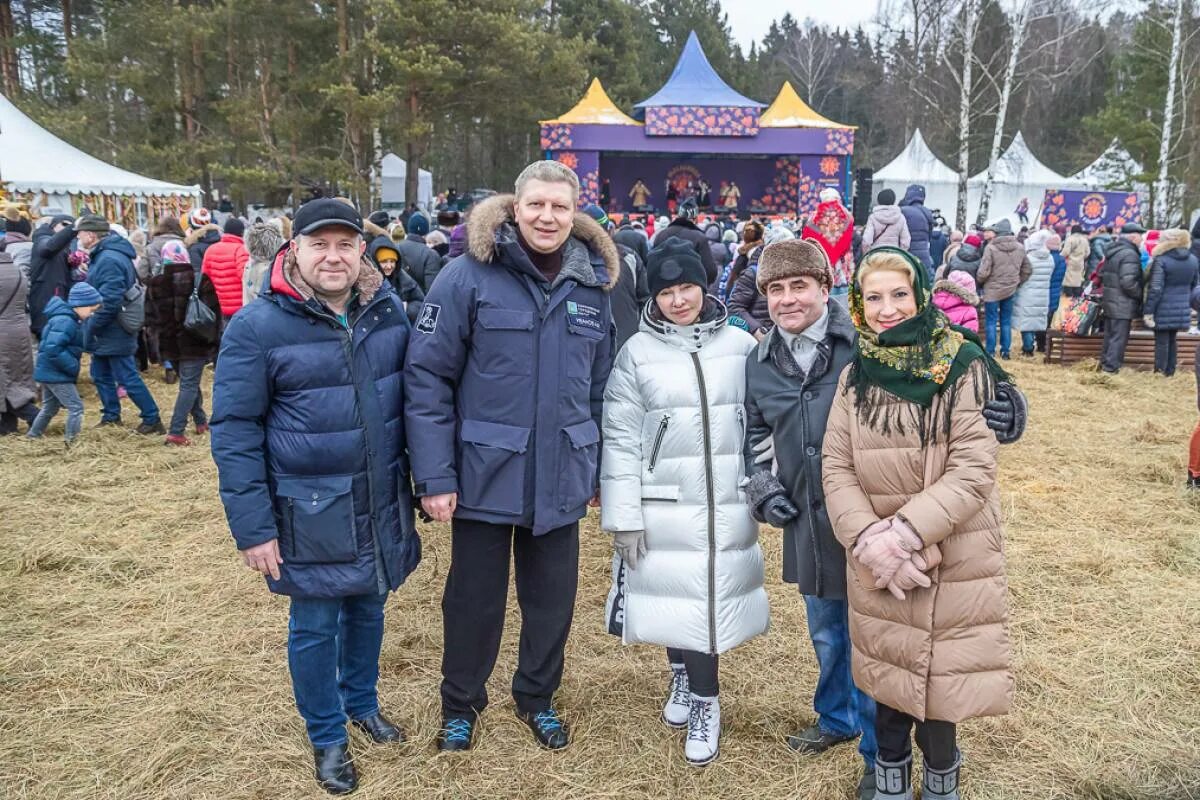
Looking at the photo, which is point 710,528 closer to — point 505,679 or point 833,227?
point 505,679

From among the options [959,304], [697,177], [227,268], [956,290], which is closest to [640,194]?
[697,177]

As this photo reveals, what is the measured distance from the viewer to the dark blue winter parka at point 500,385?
2.46 m

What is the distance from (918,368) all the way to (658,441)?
0.80 m

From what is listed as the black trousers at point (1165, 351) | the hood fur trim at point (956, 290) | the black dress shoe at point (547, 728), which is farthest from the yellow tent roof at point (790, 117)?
the black dress shoe at point (547, 728)

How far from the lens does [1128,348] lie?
936cm

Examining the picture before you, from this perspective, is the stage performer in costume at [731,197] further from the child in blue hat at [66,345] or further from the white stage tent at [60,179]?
the child in blue hat at [66,345]

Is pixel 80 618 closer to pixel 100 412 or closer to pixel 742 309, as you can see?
pixel 742 309

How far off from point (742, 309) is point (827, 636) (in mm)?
2738

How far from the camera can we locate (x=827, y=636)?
261 centimetres

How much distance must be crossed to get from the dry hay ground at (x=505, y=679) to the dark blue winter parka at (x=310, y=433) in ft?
2.50

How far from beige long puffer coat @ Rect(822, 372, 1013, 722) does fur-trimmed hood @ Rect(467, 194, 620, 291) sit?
97cm

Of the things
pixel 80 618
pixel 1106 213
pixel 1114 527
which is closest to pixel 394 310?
pixel 80 618

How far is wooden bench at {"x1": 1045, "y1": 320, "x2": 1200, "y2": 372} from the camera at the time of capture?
367 inches

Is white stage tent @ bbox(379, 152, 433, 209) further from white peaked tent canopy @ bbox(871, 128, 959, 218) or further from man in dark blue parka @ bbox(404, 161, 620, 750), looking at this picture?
man in dark blue parka @ bbox(404, 161, 620, 750)
